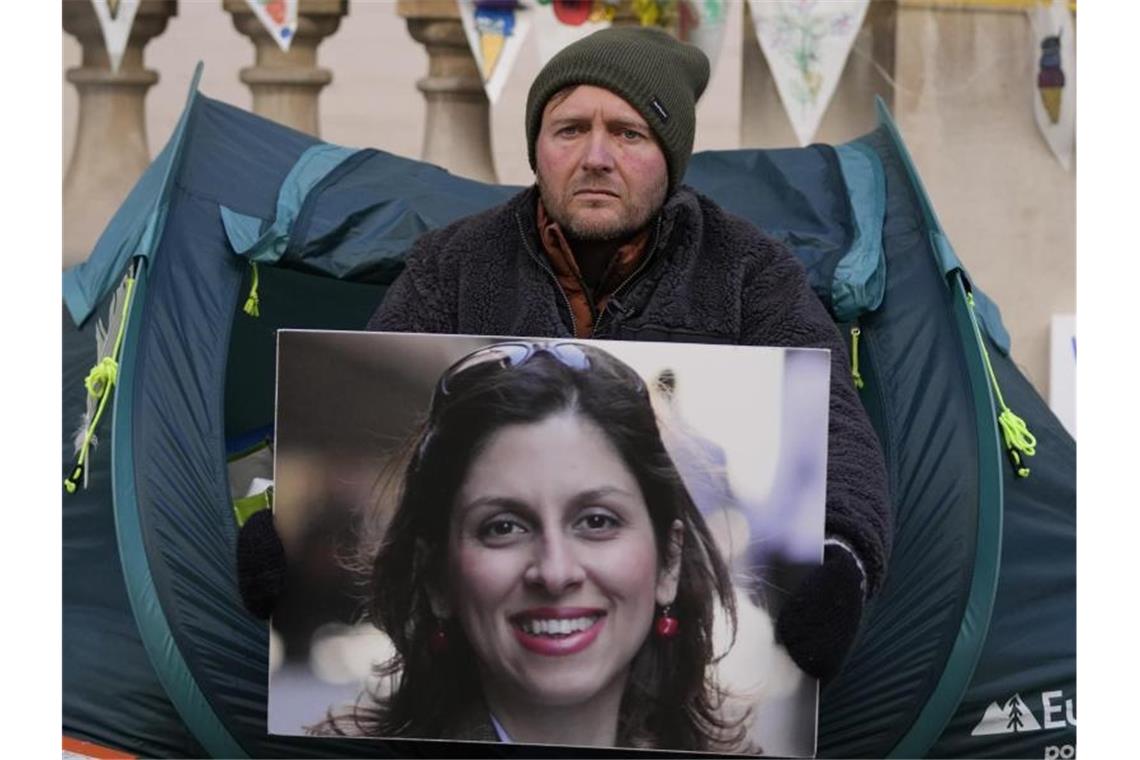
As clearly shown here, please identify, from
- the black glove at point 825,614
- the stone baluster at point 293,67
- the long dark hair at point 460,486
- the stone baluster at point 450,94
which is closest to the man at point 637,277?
the black glove at point 825,614

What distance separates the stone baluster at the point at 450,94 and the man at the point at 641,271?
344 millimetres

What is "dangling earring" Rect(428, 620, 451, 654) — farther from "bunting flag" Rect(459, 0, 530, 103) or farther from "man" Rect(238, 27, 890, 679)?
"bunting flag" Rect(459, 0, 530, 103)

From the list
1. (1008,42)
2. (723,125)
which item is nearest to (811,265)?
(723,125)

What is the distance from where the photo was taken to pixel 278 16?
3123 mm

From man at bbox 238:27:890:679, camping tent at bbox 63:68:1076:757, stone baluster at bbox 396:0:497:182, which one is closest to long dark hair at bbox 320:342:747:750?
man at bbox 238:27:890:679

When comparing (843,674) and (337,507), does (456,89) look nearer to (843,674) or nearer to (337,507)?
(337,507)

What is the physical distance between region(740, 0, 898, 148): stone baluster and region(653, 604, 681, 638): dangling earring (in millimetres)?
924

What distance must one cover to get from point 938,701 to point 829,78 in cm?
110

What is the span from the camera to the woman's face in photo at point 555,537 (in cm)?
261

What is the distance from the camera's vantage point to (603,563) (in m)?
2.61

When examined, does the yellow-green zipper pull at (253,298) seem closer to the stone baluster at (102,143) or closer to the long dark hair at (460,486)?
the stone baluster at (102,143)

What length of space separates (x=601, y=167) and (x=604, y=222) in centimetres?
8

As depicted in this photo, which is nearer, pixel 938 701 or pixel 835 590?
pixel 835 590

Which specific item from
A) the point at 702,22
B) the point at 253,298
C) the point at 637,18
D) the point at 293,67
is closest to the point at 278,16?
the point at 293,67
